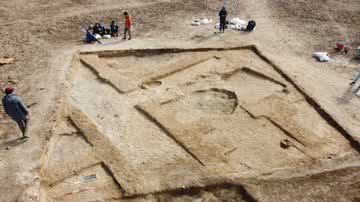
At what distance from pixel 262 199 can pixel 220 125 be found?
3.05 metres

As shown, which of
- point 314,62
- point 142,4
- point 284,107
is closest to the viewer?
point 284,107

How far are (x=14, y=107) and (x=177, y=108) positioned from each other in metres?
4.95

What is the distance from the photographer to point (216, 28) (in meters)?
17.1

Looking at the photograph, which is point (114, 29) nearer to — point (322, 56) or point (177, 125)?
point (177, 125)

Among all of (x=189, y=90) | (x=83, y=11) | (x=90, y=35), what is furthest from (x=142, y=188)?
(x=83, y=11)

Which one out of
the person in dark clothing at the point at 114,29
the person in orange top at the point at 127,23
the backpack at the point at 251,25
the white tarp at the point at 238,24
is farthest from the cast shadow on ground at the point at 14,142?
the backpack at the point at 251,25

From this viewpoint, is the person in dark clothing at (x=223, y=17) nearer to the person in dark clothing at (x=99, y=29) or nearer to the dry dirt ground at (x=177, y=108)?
the dry dirt ground at (x=177, y=108)

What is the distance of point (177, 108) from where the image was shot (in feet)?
39.5

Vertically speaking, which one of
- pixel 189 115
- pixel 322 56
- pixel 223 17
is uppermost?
pixel 223 17

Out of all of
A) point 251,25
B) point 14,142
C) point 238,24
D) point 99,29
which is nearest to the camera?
point 14,142

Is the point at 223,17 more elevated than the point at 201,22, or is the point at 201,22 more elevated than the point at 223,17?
the point at 223,17

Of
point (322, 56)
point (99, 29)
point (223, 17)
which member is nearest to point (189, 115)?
point (223, 17)

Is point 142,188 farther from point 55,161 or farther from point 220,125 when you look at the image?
point 220,125

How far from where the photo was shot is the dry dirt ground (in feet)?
30.2
